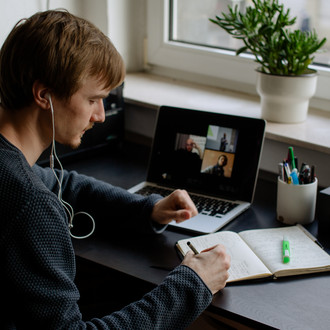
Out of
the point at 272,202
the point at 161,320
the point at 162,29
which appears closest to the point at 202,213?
the point at 272,202

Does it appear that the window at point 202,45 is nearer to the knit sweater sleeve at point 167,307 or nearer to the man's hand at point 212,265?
the man's hand at point 212,265

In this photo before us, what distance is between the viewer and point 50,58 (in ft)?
3.02

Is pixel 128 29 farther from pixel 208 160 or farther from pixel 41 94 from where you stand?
pixel 41 94

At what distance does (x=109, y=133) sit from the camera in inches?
70.7

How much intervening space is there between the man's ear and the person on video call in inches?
23.7

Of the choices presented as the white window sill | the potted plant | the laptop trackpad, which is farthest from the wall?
the laptop trackpad

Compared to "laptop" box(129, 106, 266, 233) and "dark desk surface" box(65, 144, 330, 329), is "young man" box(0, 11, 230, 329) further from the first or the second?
"laptop" box(129, 106, 266, 233)

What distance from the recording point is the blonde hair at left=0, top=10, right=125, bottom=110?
0.93 m

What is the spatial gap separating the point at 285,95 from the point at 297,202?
38 centimetres

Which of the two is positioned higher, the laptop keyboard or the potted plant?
the potted plant

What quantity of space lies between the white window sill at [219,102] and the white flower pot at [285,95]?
3 centimetres

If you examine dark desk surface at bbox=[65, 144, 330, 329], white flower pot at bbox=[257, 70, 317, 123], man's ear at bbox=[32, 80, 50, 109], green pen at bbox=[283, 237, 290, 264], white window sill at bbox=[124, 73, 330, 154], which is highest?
man's ear at bbox=[32, 80, 50, 109]

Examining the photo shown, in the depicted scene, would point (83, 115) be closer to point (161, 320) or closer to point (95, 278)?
point (161, 320)

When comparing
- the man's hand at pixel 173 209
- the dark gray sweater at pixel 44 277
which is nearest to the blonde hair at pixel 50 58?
the dark gray sweater at pixel 44 277
